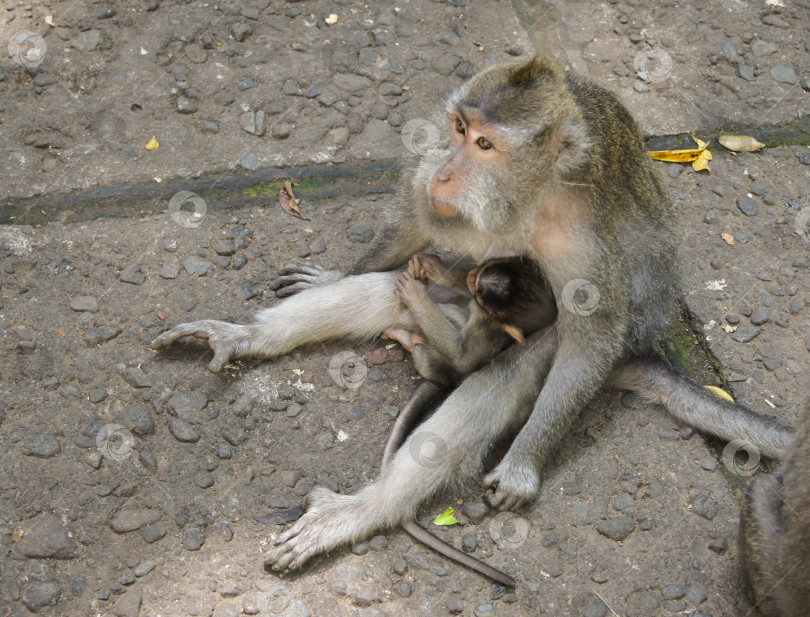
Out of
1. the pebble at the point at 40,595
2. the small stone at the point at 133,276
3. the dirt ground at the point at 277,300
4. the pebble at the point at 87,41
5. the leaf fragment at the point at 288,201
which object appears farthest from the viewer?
the pebble at the point at 87,41

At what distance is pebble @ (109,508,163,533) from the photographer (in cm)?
327

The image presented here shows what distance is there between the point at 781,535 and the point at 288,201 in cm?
275

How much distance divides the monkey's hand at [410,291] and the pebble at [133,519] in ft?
4.30

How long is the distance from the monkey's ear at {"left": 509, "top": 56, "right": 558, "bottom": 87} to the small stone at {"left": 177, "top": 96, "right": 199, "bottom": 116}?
2185mm

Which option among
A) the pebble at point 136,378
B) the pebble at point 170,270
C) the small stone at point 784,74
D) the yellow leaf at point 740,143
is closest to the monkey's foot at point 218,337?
the pebble at point 136,378

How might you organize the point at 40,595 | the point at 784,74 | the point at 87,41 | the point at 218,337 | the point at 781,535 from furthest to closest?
1. the point at 784,74
2. the point at 87,41
3. the point at 218,337
4. the point at 40,595
5. the point at 781,535

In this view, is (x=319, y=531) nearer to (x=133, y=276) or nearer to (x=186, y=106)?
(x=133, y=276)

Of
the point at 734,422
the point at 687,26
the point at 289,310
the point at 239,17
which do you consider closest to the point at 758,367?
the point at 734,422

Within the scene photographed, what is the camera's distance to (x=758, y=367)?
402cm

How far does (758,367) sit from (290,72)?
296 cm

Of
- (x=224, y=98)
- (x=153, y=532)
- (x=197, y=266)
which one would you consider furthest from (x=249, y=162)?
(x=153, y=532)

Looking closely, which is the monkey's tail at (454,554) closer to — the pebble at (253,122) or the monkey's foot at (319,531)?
the monkey's foot at (319,531)

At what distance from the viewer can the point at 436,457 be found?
11.3 feet

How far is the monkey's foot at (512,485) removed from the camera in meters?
3.43
